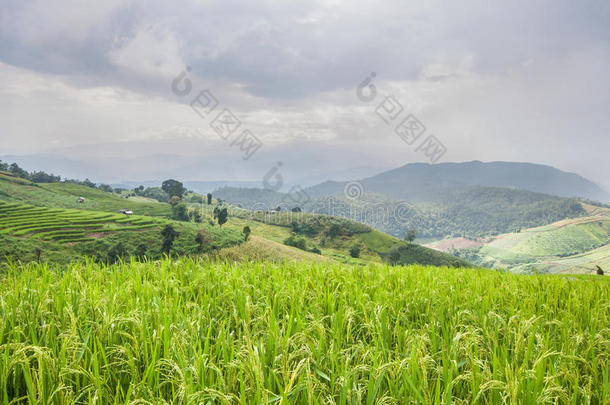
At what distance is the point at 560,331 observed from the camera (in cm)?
465

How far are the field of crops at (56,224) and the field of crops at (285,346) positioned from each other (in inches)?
2327

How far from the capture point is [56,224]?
2194 inches

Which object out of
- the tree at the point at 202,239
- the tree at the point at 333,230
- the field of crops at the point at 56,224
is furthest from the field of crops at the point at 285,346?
the tree at the point at 333,230

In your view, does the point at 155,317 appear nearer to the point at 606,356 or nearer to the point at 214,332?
the point at 214,332

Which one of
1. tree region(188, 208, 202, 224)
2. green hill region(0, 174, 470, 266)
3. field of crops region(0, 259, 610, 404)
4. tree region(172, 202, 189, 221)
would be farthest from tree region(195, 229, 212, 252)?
field of crops region(0, 259, 610, 404)

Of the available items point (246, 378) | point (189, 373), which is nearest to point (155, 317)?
point (189, 373)

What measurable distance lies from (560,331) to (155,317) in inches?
232

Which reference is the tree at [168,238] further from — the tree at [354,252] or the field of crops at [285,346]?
the tree at [354,252]

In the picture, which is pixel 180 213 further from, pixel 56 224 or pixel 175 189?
pixel 56 224

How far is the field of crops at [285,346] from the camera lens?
2443 millimetres

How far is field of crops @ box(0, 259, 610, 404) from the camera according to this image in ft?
8.02

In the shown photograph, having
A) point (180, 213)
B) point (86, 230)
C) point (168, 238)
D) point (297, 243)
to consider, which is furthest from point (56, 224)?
point (297, 243)

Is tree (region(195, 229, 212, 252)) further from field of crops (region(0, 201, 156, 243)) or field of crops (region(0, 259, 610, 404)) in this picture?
field of crops (region(0, 259, 610, 404))

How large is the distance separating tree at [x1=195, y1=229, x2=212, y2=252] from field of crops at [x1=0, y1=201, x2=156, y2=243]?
15.0m
